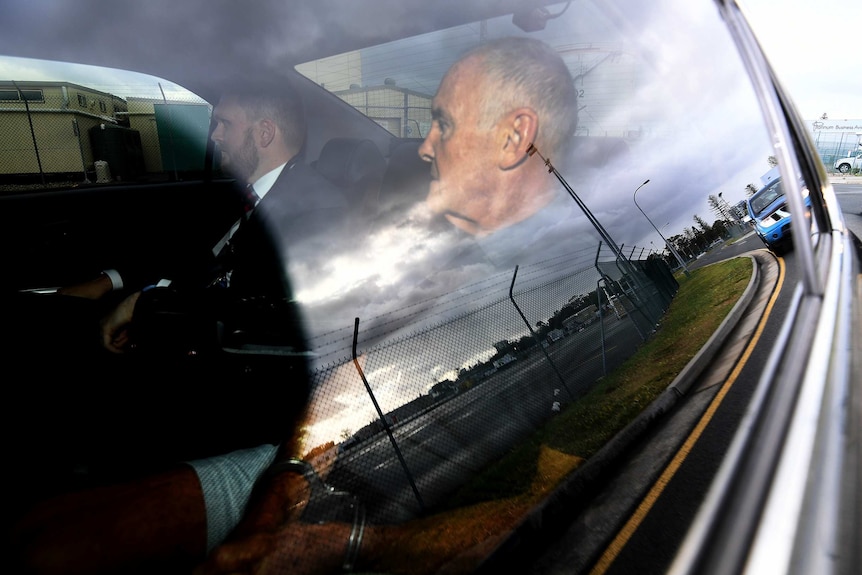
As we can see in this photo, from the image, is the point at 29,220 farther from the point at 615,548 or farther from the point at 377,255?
the point at 615,548

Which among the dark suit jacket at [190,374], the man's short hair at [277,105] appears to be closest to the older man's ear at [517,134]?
the dark suit jacket at [190,374]

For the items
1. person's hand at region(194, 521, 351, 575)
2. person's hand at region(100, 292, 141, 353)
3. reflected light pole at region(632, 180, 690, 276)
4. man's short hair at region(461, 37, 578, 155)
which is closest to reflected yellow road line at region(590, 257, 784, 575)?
reflected light pole at region(632, 180, 690, 276)

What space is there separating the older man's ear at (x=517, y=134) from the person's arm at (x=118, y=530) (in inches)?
37.3

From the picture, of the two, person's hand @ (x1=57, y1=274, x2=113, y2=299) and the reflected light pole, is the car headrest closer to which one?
person's hand @ (x1=57, y1=274, x2=113, y2=299)

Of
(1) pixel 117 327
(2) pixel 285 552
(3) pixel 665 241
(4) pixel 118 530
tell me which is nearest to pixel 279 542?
(2) pixel 285 552

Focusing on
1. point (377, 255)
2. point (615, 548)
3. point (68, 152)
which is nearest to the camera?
point (615, 548)

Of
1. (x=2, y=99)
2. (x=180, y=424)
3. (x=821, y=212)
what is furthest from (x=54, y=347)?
(x=821, y=212)

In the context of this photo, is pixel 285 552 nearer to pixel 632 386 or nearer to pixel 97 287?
pixel 97 287

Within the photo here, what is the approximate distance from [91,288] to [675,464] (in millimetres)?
1344

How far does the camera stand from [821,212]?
5.11 ft

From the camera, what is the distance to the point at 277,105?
134 centimetres

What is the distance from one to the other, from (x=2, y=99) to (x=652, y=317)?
1771mm

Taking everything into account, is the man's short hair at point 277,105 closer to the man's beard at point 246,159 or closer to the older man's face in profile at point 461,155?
the man's beard at point 246,159

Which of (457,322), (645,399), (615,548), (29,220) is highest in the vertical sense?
(29,220)
